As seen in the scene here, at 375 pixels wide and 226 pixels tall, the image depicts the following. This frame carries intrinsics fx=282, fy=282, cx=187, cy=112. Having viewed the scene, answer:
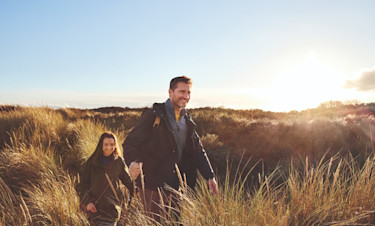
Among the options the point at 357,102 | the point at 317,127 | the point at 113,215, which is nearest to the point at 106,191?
the point at 113,215

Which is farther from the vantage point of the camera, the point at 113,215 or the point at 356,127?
the point at 356,127

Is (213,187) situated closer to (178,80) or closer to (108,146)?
(178,80)

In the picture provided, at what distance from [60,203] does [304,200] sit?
307 centimetres

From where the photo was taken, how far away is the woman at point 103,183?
3.90 metres

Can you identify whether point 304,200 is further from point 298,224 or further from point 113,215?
point 113,215

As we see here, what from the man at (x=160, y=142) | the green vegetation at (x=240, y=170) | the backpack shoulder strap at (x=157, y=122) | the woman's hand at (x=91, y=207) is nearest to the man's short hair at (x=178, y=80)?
the man at (x=160, y=142)

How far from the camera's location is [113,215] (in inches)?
155

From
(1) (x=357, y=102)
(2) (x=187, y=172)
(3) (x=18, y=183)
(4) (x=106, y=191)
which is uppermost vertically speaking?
(1) (x=357, y=102)

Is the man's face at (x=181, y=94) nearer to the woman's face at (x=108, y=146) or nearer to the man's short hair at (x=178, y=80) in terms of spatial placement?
the man's short hair at (x=178, y=80)

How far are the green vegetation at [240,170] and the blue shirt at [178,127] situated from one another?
567 millimetres

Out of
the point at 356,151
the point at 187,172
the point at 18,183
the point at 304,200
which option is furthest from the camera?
the point at 356,151

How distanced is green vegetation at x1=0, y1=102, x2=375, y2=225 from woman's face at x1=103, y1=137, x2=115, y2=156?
0.78 meters

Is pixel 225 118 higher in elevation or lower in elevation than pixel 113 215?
higher

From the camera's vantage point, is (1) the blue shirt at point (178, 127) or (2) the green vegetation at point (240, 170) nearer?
(2) the green vegetation at point (240, 170)
